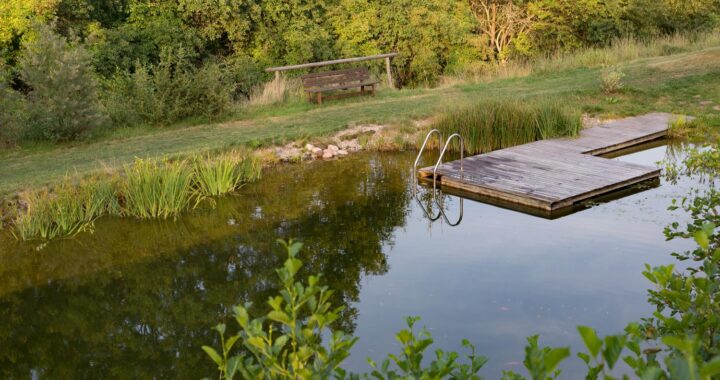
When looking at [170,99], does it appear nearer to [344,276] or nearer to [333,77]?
[333,77]

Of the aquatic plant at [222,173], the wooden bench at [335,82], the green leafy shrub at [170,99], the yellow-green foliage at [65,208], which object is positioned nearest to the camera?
the yellow-green foliage at [65,208]

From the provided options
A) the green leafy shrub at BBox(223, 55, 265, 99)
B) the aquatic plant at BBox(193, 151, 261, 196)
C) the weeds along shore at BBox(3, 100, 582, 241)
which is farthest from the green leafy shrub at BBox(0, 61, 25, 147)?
the green leafy shrub at BBox(223, 55, 265, 99)

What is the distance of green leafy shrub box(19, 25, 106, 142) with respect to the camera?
34.4ft

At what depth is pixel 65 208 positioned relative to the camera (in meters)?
7.61

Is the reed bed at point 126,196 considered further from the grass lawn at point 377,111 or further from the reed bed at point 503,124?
the reed bed at point 503,124

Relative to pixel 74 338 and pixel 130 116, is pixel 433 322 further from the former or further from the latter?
pixel 130 116

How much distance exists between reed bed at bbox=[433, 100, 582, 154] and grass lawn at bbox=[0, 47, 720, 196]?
75cm

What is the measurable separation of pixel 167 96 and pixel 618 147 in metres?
6.98

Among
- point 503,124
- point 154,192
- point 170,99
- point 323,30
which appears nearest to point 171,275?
point 154,192

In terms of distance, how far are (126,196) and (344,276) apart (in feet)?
9.87

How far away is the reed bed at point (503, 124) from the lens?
10.5 m

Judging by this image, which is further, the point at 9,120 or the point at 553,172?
the point at 9,120

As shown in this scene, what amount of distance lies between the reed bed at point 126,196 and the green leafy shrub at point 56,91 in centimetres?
227

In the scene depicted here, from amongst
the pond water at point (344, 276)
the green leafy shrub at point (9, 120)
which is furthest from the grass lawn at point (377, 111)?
the pond water at point (344, 276)
